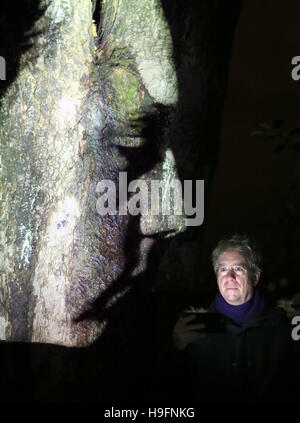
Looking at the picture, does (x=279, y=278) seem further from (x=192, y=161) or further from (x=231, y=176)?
(x=192, y=161)

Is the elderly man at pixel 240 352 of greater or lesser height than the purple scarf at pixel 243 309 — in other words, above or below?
below

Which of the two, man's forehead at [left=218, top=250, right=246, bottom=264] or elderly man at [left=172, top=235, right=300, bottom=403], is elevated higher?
man's forehead at [left=218, top=250, right=246, bottom=264]

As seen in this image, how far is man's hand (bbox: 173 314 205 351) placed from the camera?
5.85 ft

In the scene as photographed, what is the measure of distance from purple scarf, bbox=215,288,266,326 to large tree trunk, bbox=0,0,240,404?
39cm

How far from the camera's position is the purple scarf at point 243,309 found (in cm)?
175

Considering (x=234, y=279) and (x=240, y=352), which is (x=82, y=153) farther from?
(x=240, y=352)

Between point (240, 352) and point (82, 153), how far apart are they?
0.95m

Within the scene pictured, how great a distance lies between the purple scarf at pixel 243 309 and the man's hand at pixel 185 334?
0.10 m

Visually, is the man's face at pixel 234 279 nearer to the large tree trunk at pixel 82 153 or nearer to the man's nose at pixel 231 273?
the man's nose at pixel 231 273

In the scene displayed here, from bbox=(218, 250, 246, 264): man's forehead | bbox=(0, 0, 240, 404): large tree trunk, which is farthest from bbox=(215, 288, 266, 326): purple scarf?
bbox=(0, 0, 240, 404): large tree trunk

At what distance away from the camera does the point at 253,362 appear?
1715 mm

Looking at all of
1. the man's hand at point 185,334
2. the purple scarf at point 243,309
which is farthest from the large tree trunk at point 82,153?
the purple scarf at point 243,309

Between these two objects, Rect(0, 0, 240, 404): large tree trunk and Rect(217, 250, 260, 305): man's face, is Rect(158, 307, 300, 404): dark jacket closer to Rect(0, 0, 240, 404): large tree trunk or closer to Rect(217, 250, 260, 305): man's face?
Rect(217, 250, 260, 305): man's face

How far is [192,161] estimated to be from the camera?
216cm
